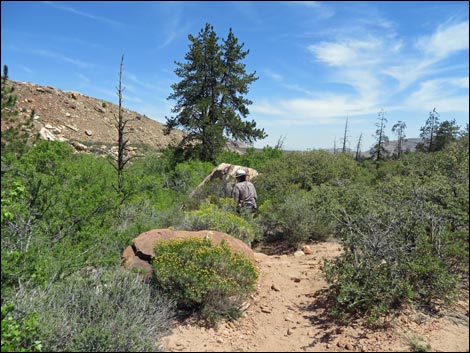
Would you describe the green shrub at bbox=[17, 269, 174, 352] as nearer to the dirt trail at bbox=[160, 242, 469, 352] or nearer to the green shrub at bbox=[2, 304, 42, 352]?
the green shrub at bbox=[2, 304, 42, 352]

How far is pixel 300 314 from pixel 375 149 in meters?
31.5

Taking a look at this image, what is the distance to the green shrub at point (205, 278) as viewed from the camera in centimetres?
493

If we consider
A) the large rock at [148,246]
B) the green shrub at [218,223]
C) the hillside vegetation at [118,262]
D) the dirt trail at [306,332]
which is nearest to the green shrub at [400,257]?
the hillside vegetation at [118,262]

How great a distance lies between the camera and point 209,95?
19875 mm

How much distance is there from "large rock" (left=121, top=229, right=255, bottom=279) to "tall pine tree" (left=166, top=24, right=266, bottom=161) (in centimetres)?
1228

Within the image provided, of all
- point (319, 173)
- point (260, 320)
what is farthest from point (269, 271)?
point (319, 173)

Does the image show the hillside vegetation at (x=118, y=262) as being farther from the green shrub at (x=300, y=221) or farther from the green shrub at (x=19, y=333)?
the green shrub at (x=300, y=221)

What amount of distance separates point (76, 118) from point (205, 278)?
39.8 meters

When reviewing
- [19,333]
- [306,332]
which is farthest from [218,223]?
[19,333]

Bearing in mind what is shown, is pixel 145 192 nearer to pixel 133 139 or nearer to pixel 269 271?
pixel 269 271

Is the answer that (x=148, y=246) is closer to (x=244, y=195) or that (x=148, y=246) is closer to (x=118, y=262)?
(x=118, y=262)

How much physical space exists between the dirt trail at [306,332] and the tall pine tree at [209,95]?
13.8m

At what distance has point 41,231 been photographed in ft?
19.1

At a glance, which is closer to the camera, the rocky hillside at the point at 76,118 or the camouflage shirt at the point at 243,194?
the camouflage shirt at the point at 243,194
